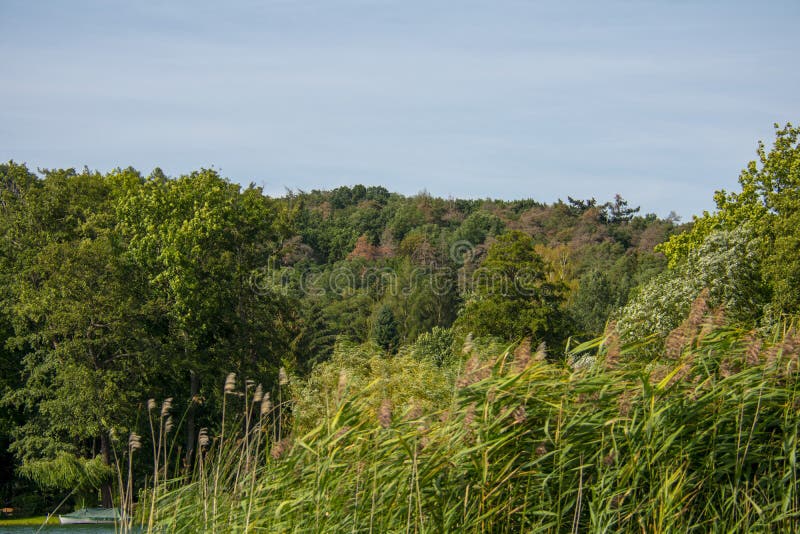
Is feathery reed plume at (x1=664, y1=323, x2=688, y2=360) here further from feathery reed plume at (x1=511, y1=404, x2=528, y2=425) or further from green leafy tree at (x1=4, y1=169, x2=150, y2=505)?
green leafy tree at (x1=4, y1=169, x2=150, y2=505)

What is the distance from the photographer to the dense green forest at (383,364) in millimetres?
6949

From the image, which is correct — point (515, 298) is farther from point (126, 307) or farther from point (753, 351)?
point (753, 351)

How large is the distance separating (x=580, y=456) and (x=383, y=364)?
74.5 feet

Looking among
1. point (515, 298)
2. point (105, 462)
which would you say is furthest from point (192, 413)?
point (515, 298)

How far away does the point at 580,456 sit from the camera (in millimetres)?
6902

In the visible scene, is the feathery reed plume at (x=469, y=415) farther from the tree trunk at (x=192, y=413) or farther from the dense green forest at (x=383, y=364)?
the tree trunk at (x=192, y=413)

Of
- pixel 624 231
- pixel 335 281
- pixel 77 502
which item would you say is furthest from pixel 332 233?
pixel 77 502

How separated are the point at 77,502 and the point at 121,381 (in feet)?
12.9

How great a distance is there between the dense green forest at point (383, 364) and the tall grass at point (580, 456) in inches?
0.9

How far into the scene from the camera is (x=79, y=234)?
34.2 m

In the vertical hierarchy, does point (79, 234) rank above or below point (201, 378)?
above

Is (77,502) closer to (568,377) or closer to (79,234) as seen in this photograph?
(79,234)

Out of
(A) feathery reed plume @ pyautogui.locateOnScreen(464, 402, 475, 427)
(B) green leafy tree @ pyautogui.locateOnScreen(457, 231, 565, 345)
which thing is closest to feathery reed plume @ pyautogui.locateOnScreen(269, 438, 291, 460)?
(A) feathery reed plume @ pyautogui.locateOnScreen(464, 402, 475, 427)

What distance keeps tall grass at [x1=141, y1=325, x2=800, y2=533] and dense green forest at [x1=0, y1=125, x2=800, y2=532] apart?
0.02m
